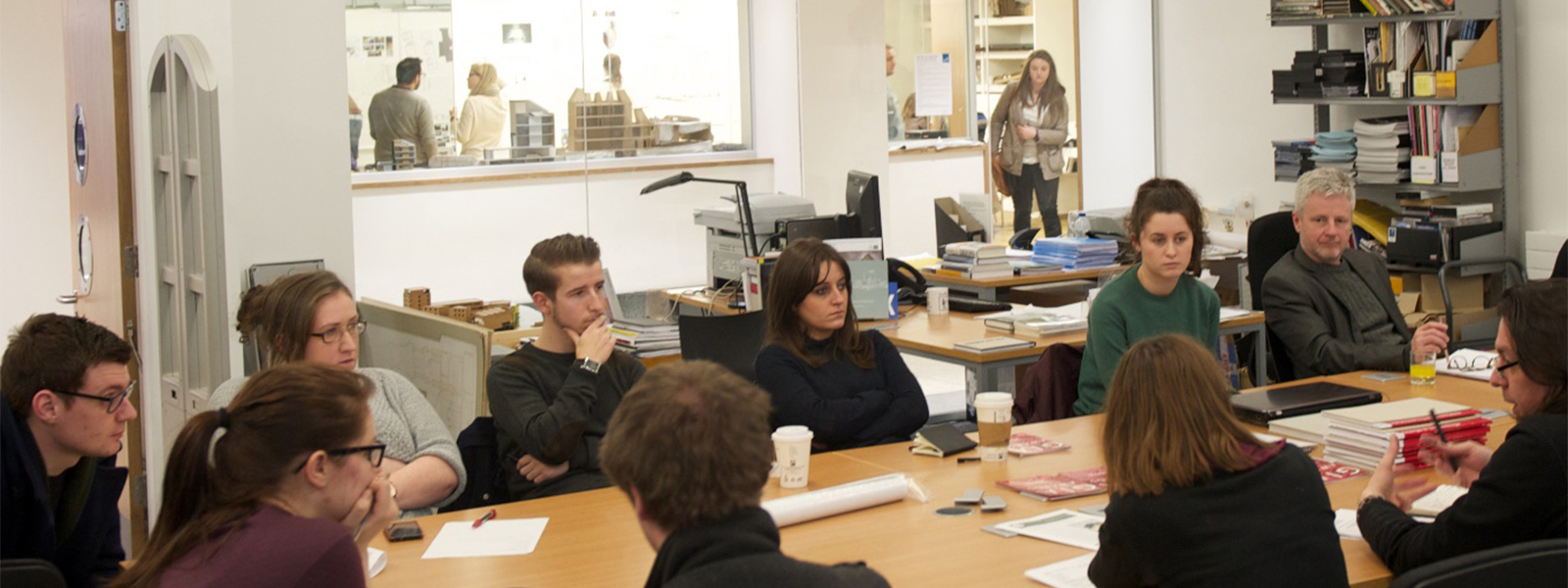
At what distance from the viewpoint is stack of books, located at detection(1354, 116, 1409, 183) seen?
22.0 ft

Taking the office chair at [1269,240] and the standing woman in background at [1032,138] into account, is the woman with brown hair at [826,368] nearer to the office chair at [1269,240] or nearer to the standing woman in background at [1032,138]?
the office chair at [1269,240]

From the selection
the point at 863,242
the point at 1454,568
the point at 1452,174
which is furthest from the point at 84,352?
the point at 1452,174

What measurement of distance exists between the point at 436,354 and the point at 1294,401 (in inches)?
94.2

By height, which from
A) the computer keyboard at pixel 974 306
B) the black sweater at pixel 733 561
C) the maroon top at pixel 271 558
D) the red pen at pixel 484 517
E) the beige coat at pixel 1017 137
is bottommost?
the red pen at pixel 484 517

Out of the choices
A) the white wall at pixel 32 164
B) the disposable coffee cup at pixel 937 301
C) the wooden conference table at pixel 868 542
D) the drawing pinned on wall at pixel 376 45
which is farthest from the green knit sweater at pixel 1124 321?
the drawing pinned on wall at pixel 376 45

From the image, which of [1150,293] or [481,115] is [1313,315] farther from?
[481,115]

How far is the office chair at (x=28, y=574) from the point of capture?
2158mm

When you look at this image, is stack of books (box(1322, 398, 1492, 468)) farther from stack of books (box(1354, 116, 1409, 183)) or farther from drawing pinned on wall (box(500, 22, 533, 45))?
drawing pinned on wall (box(500, 22, 533, 45))

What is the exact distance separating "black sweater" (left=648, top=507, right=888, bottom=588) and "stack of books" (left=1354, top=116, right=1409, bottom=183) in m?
5.80

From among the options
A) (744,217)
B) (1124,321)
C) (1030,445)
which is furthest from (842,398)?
(744,217)

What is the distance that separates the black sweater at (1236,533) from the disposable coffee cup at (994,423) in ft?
3.08

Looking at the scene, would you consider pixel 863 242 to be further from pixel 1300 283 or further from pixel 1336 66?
pixel 1336 66

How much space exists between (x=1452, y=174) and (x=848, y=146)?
3.37 meters

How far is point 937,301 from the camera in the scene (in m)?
5.53
